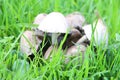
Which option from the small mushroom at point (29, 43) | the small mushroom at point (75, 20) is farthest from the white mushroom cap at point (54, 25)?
the small mushroom at point (75, 20)

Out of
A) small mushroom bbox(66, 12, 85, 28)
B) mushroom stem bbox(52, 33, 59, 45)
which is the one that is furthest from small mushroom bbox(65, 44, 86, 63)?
small mushroom bbox(66, 12, 85, 28)

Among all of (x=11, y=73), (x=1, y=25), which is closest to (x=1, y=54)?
(x=11, y=73)

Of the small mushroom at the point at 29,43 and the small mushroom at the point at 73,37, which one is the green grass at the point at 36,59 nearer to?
the small mushroom at the point at 29,43

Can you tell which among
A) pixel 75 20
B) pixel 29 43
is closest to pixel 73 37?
pixel 75 20

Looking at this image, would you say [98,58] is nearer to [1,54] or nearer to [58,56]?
[58,56]

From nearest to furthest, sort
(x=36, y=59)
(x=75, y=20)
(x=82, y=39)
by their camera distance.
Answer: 1. (x=36, y=59)
2. (x=82, y=39)
3. (x=75, y=20)

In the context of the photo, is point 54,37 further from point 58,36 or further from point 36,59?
point 36,59

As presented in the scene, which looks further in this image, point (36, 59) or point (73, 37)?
point (73, 37)
